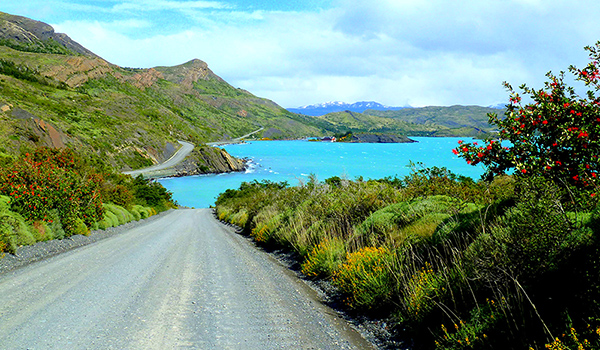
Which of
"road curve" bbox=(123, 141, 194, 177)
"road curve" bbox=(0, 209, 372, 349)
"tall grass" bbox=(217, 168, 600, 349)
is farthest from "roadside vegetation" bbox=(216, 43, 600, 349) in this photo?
"road curve" bbox=(123, 141, 194, 177)

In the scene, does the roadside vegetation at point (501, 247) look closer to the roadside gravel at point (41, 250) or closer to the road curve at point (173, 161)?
the roadside gravel at point (41, 250)

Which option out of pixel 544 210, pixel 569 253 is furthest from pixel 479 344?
pixel 544 210

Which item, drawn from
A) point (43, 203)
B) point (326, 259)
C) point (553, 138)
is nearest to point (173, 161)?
point (43, 203)

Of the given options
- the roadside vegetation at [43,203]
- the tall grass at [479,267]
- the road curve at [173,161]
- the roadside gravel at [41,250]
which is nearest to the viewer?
the tall grass at [479,267]

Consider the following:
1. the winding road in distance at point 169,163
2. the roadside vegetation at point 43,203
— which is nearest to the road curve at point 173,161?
the winding road in distance at point 169,163

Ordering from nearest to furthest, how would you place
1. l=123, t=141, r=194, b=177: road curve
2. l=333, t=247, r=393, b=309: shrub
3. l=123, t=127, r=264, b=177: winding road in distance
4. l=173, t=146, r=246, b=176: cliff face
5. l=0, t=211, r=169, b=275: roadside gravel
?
l=333, t=247, r=393, b=309: shrub, l=0, t=211, r=169, b=275: roadside gravel, l=123, t=127, r=264, b=177: winding road in distance, l=123, t=141, r=194, b=177: road curve, l=173, t=146, r=246, b=176: cliff face

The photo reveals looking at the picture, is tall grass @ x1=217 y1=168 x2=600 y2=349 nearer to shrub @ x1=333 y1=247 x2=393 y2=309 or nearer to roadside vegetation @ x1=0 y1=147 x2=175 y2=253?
shrub @ x1=333 y1=247 x2=393 y2=309

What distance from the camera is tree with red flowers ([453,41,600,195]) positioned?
17.0 ft

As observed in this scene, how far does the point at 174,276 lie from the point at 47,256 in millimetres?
5613

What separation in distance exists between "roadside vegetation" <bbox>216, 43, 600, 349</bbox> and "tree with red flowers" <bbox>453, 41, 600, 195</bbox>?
18mm

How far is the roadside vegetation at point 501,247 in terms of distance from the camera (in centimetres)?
339

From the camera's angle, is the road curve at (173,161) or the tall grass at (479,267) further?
the road curve at (173,161)

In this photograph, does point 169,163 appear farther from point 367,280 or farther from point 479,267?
point 479,267

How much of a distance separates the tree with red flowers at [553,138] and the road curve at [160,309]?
404cm
